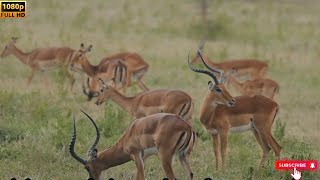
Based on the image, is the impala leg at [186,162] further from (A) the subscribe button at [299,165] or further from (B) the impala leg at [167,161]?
(A) the subscribe button at [299,165]

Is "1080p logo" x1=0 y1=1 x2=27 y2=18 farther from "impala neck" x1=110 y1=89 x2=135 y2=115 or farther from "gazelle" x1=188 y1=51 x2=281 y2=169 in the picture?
"gazelle" x1=188 y1=51 x2=281 y2=169

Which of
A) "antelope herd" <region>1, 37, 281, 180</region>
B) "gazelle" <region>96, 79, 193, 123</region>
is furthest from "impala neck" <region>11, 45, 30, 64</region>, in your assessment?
"gazelle" <region>96, 79, 193, 123</region>

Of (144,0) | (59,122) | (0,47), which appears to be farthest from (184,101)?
(144,0)

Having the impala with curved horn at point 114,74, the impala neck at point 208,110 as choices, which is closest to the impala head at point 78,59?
the impala with curved horn at point 114,74

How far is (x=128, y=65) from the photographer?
1304cm

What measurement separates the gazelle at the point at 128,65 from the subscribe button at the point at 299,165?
18.4 ft

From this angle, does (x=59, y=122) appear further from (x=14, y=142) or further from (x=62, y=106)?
(x=62, y=106)

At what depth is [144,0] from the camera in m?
24.7

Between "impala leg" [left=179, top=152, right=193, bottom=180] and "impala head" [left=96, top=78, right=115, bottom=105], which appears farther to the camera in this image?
"impala head" [left=96, top=78, right=115, bottom=105]

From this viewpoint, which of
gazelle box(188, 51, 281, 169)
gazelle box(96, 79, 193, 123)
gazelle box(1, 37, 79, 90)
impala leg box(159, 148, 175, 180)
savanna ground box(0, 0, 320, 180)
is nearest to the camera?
impala leg box(159, 148, 175, 180)

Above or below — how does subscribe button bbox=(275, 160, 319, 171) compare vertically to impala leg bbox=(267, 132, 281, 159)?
below

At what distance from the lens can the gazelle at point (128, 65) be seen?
1291 cm

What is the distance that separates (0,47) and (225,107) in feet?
26.0

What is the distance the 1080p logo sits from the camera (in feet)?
34.3
